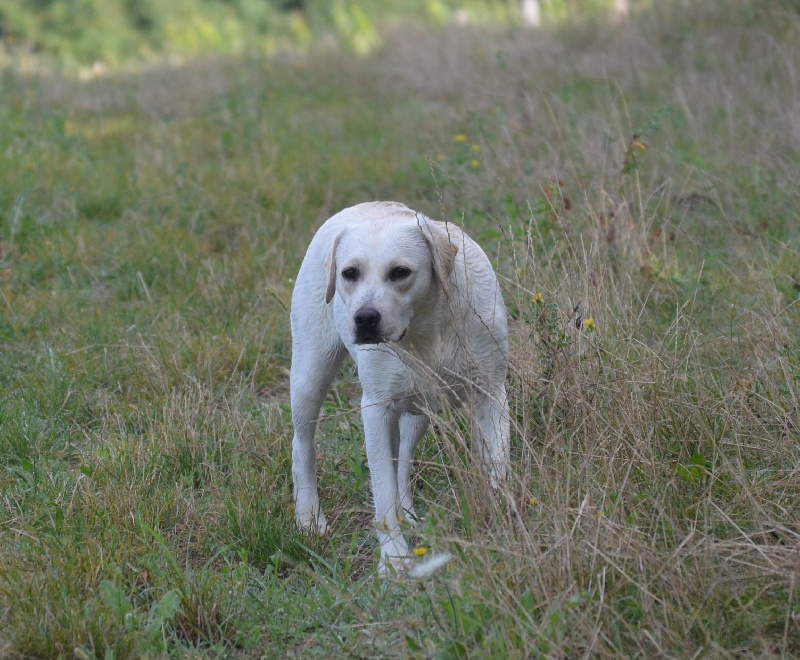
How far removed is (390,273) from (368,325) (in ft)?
0.75

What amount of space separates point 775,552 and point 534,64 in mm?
7911

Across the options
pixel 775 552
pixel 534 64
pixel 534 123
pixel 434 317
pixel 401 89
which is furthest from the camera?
pixel 401 89

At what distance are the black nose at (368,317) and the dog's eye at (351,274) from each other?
0.68 ft

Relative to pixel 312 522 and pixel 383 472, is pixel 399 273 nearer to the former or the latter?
pixel 383 472

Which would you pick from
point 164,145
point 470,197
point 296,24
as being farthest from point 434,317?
point 296,24

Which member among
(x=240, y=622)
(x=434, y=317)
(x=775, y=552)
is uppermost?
(x=434, y=317)

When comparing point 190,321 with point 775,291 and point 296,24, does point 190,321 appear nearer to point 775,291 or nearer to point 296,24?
point 775,291

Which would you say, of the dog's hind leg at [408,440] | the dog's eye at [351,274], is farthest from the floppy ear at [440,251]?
the dog's hind leg at [408,440]

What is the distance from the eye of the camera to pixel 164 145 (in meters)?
8.48

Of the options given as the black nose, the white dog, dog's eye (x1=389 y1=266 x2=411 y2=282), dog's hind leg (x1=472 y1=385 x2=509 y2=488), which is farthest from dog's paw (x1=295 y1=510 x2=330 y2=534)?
dog's eye (x1=389 y1=266 x2=411 y2=282)

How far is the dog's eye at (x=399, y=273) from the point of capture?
342 cm

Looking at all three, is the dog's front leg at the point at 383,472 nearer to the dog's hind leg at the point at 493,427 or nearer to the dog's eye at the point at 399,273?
the dog's hind leg at the point at 493,427

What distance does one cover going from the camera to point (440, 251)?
11.4 feet

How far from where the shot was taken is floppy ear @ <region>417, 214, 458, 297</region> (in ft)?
11.3
